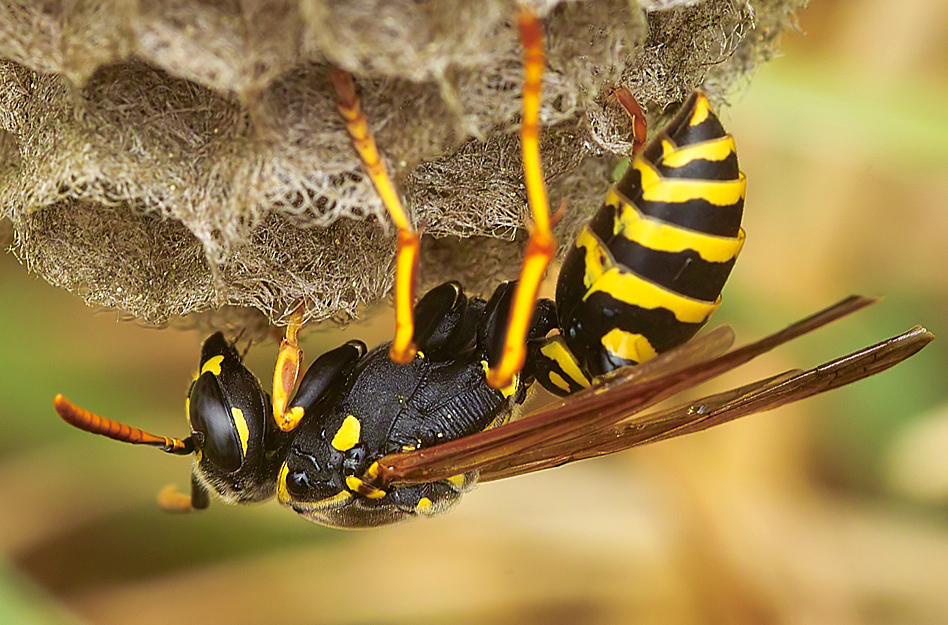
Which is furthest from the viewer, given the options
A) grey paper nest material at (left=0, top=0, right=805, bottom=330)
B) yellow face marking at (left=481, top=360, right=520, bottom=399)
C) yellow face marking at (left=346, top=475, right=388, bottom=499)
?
yellow face marking at (left=481, top=360, right=520, bottom=399)

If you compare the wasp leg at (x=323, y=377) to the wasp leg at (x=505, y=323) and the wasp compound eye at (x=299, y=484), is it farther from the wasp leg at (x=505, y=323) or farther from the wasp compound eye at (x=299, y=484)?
the wasp leg at (x=505, y=323)

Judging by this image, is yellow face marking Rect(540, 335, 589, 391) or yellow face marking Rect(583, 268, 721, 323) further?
yellow face marking Rect(540, 335, 589, 391)

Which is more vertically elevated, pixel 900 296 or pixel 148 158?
pixel 900 296

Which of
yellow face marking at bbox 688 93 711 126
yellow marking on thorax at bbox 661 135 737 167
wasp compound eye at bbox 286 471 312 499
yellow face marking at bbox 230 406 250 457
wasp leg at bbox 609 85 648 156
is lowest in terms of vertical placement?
wasp compound eye at bbox 286 471 312 499

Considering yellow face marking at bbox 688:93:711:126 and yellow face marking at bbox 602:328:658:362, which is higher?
yellow face marking at bbox 688:93:711:126

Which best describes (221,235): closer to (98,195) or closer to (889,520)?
(98,195)

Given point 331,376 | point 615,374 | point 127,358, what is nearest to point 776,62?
point 615,374

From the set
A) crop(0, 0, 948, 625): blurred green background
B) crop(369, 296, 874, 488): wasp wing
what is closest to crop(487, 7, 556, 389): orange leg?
crop(369, 296, 874, 488): wasp wing

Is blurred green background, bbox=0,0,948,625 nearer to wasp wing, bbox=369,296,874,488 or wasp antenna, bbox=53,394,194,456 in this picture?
wasp antenna, bbox=53,394,194,456
